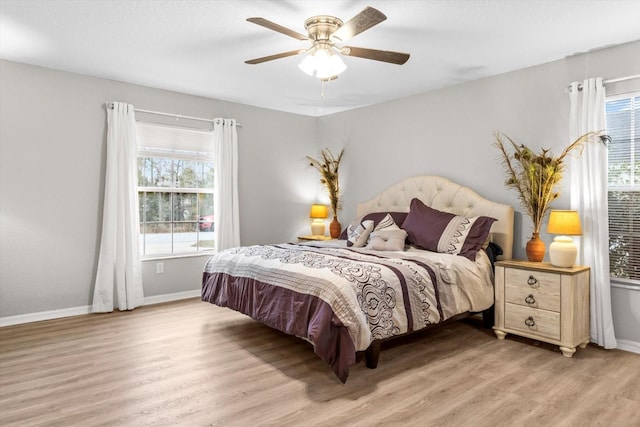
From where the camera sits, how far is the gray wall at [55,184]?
3.88 meters

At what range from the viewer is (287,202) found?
236 inches

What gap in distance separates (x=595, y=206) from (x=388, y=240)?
5.77 feet

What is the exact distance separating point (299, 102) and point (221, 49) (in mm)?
1970

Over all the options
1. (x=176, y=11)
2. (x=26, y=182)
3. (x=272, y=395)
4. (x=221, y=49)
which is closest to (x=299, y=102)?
(x=221, y=49)

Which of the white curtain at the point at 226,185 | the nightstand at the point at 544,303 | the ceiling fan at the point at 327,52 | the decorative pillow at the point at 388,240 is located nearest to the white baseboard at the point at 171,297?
the white curtain at the point at 226,185

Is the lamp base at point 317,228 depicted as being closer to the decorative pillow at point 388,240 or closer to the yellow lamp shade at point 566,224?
the decorative pillow at point 388,240

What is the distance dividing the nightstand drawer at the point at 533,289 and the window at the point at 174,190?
357cm

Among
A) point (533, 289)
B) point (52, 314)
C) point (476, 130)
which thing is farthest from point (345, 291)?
point (52, 314)

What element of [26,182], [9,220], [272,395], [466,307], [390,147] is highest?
[390,147]

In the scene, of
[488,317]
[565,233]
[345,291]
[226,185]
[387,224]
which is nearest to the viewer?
[345,291]

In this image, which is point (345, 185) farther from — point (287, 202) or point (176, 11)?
point (176, 11)

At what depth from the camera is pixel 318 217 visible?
5.81m

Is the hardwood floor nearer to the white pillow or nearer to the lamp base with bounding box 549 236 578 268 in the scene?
the lamp base with bounding box 549 236 578 268

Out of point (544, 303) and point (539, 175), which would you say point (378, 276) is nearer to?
point (544, 303)
